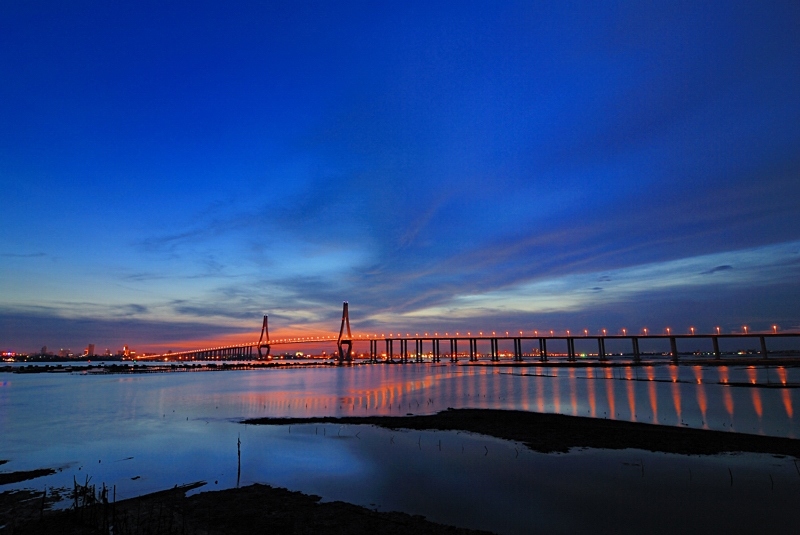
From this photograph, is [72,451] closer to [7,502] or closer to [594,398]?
[7,502]

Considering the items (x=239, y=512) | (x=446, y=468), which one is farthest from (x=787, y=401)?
(x=239, y=512)

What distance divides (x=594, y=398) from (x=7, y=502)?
3532cm

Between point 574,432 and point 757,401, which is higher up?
point 574,432

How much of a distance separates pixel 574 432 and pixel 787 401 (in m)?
23.1

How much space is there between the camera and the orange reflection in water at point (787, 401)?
82.9 ft

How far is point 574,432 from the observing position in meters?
19.0

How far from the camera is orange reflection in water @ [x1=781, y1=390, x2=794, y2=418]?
25.3 meters

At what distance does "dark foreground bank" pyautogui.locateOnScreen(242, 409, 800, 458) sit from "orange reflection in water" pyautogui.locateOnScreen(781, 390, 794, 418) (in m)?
11.0

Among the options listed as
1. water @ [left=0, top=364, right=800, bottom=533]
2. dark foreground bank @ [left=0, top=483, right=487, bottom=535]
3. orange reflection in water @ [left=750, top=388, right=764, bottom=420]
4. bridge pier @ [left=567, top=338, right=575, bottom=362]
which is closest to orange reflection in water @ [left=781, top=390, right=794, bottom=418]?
water @ [left=0, top=364, right=800, bottom=533]

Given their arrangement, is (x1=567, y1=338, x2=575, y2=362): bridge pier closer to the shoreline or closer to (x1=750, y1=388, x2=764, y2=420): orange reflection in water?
(x1=750, y1=388, x2=764, y2=420): orange reflection in water

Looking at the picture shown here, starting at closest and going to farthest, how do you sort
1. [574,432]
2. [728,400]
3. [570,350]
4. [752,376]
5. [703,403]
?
[574,432]
[703,403]
[728,400]
[752,376]
[570,350]

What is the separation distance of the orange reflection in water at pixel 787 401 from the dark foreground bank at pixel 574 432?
36.0 ft

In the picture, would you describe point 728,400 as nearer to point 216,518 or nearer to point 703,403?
point 703,403

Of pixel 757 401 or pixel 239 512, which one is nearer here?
pixel 239 512
